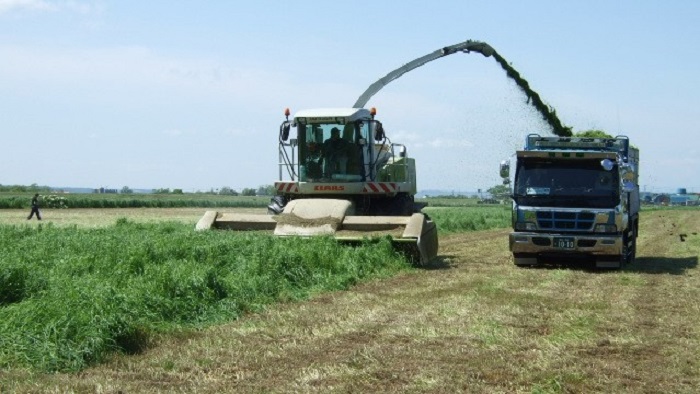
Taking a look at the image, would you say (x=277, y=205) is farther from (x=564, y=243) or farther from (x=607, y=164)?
(x=607, y=164)

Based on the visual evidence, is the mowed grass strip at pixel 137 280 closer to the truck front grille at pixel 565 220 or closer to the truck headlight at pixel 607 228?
the truck front grille at pixel 565 220

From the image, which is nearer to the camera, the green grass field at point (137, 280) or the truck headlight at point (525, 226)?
the green grass field at point (137, 280)

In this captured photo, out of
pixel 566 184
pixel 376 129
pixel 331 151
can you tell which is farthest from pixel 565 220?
pixel 331 151

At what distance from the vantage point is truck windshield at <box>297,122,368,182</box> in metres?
19.8

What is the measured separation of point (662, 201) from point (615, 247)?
119 meters

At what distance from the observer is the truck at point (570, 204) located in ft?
58.2

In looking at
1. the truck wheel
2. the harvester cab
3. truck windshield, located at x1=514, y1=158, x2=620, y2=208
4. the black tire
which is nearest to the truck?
truck windshield, located at x1=514, y1=158, x2=620, y2=208

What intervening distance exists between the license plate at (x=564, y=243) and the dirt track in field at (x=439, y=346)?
336 centimetres

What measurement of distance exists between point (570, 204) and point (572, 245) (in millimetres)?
810

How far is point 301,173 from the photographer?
20.0m

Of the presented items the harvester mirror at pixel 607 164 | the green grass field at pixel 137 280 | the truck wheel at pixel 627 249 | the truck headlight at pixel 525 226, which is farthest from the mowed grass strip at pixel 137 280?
the truck wheel at pixel 627 249

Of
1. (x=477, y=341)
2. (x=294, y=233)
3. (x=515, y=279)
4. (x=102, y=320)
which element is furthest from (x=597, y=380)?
(x=294, y=233)

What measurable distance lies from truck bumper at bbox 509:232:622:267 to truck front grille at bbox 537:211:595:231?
0.55 ft

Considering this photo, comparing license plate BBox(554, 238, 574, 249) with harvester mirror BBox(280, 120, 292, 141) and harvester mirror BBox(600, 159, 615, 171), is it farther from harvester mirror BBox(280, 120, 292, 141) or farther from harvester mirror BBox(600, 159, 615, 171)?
harvester mirror BBox(280, 120, 292, 141)
